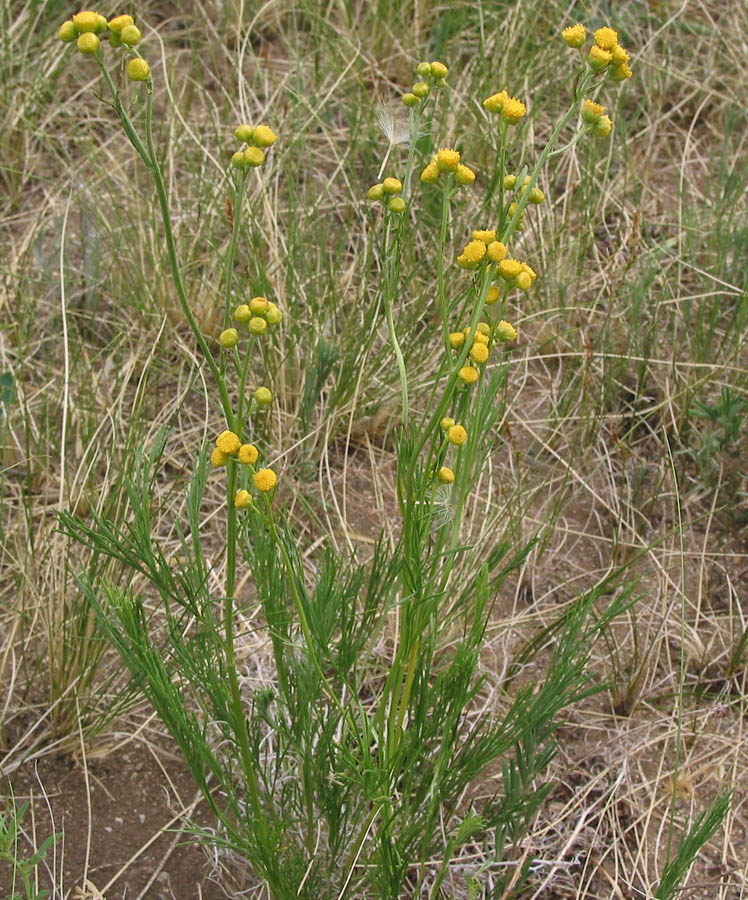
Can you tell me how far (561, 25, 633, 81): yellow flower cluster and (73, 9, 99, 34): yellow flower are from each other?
558 mm

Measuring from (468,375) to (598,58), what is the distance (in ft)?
1.35

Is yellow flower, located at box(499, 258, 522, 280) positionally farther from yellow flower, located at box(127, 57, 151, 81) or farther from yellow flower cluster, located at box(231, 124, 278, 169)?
yellow flower, located at box(127, 57, 151, 81)

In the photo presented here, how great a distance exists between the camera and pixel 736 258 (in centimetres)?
266

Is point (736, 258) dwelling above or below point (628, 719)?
above

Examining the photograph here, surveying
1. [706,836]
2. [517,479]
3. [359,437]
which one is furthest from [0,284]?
[706,836]

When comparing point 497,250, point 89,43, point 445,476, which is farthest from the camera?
point 445,476

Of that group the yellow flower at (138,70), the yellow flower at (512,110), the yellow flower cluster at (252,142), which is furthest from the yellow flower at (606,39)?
the yellow flower at (138,70)

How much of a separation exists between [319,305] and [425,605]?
129 cm

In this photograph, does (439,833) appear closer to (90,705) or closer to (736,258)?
(90,705)

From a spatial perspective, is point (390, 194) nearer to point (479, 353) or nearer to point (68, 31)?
point (479, 353)

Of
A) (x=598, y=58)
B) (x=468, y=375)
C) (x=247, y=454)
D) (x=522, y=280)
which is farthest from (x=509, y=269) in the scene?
(x=247, y=454)

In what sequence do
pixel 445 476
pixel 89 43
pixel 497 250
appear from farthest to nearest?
pixel 445 476 < pixel 497 250 < pixel 89 43

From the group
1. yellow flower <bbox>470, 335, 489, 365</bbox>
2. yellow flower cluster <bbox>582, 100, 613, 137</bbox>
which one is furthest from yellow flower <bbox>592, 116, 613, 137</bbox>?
yellow flower <bbox>470, 335, 489, 365</bbox>

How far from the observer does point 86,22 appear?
1188 mm
